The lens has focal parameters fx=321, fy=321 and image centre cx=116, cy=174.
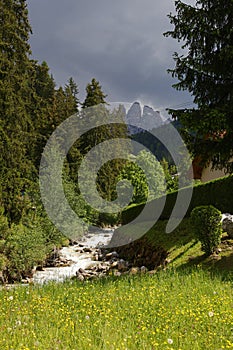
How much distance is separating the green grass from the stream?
5975mm

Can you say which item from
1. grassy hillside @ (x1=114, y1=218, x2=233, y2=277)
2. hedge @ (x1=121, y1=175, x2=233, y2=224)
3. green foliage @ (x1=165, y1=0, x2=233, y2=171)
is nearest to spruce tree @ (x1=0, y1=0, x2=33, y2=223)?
grassy hillside @ (x1=114, y1=218, x2=233, y2=277)

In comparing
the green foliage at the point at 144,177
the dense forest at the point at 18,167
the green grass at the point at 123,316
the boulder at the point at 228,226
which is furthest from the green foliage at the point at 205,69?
the green foliage at the point at 144,177

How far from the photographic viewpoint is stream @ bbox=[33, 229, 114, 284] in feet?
51.9

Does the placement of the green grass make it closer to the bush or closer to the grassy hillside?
the grassy hillside

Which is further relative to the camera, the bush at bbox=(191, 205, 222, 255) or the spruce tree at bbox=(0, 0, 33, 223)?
the spruce tree at bbox=(0, 0, 33, 223)

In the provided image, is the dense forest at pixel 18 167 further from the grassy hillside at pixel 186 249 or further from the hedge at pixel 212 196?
the hedge at pixel 212 196

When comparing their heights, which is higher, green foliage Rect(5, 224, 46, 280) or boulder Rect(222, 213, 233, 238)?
boulder Rect(222, 213, 233, 238)

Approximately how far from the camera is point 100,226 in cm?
3391

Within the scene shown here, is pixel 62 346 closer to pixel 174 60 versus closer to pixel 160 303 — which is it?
pixel 160 303

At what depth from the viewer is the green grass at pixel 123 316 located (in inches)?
152

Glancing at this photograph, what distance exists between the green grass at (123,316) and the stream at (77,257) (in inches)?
235

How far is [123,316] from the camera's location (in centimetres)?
491

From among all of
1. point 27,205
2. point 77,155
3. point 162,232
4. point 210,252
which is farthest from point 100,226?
point 210,252

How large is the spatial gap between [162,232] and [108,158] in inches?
892
